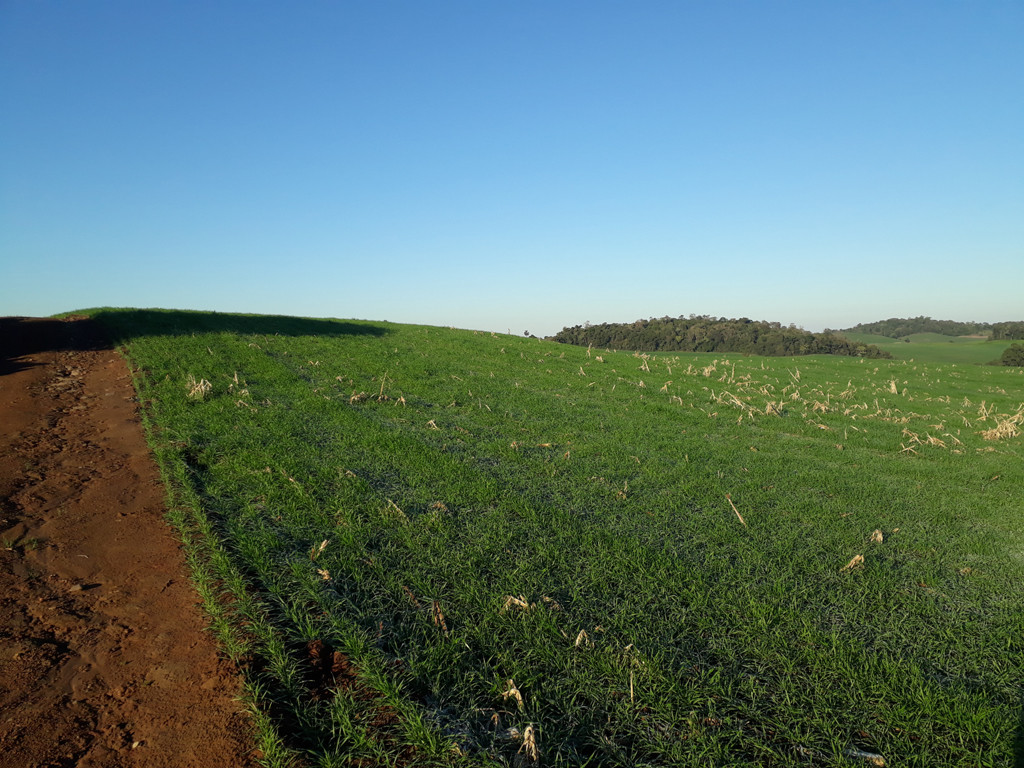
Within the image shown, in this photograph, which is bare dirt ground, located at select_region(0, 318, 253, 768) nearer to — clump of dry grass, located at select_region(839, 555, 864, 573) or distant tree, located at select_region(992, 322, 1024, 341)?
clump of dry grass, located at select_region(839, 555, 864, 573)

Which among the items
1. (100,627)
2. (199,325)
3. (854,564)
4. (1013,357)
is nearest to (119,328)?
(199,325)

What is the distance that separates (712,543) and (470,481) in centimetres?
368

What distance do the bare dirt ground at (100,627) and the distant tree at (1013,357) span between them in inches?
2382

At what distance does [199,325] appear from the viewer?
24.2m

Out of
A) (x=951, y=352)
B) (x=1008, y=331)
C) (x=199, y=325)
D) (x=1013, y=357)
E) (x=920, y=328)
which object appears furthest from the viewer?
(x=920, y=328)

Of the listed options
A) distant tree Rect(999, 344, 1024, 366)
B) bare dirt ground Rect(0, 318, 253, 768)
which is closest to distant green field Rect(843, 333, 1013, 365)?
distant tree Rect(999, 344, 1024, 366)

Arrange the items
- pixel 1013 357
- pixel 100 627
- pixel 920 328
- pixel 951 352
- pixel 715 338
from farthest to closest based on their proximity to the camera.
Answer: pixel 920 328 → pixel 715 338 → pixel 951 352 → pixel 1013 357 → pixel 100 627

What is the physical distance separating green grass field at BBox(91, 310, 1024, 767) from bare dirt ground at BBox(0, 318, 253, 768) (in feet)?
0.94

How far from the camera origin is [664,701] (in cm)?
390

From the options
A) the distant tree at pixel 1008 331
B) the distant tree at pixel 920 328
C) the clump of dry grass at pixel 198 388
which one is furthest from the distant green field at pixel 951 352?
the clump of dry grass at pixel 198 388

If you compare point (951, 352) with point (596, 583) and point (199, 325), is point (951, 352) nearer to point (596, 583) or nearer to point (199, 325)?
point (596, 583)

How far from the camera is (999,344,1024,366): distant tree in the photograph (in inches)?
1783

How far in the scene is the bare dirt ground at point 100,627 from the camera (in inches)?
137

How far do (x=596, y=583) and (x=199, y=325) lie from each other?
80.2 feet
